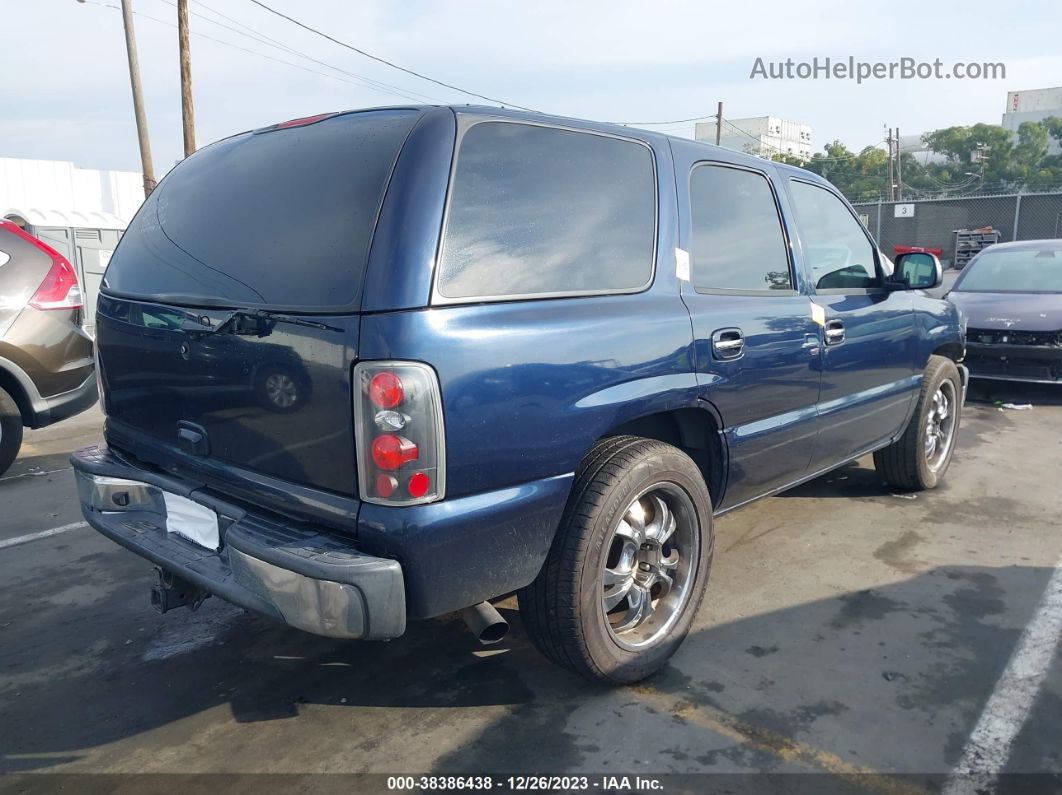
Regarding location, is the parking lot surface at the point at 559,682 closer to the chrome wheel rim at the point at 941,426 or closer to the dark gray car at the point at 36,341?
the chrome wheel rim at the point at 941,426

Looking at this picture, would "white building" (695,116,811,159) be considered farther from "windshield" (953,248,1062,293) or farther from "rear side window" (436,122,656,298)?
"rear side window" (436,122,656,298)

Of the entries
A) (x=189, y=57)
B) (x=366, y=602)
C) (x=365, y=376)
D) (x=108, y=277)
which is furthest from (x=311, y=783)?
(x=189, y=57)

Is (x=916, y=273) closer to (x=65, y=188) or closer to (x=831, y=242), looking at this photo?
(x=831, y=242)

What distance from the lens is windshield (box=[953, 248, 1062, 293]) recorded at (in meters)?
8.10

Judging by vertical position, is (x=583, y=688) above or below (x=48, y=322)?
below

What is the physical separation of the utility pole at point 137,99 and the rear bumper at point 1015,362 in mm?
16851

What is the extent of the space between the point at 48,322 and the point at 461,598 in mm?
4334

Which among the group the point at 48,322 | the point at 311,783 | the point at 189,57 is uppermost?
the point at 189,57

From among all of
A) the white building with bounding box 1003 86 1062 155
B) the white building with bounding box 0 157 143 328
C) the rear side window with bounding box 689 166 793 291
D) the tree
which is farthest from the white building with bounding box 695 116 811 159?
the rear side window with bounding box 689 166 793 291

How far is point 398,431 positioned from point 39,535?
333 centimetres

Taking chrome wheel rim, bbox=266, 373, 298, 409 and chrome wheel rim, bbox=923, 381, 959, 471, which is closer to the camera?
chrome wheel rim, bbox=266, 373, 298, 409

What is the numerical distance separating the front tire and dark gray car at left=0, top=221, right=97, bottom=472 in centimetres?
419

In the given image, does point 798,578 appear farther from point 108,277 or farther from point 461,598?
point 108,277

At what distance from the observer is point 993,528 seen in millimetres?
4398
